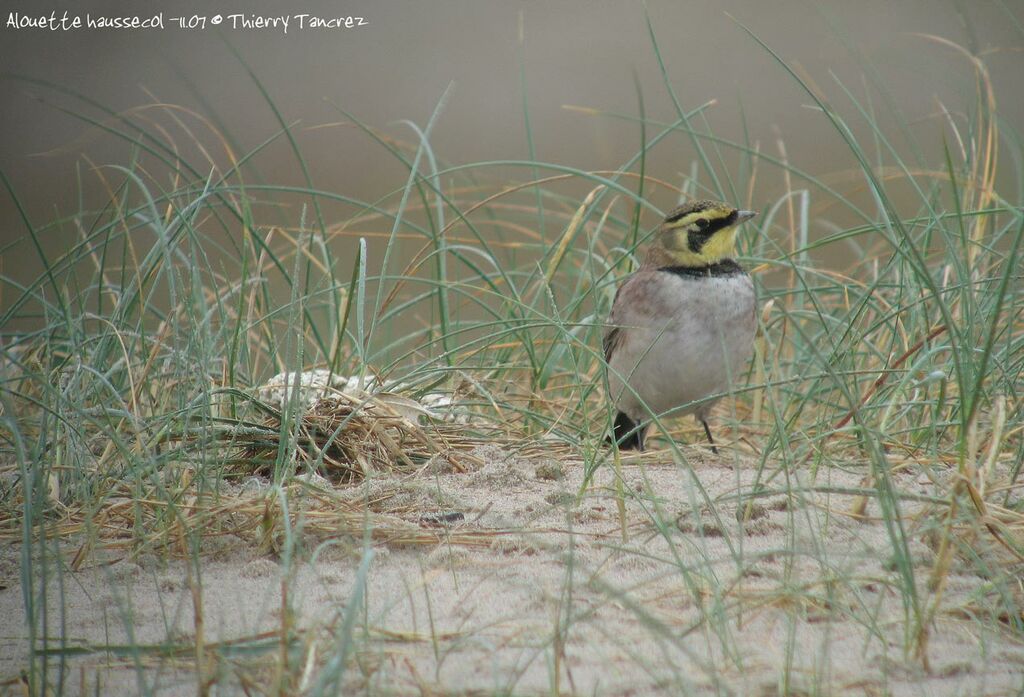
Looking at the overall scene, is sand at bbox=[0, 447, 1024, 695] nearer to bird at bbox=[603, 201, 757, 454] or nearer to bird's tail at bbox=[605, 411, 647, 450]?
bird at bbox=[603, 201, 757, 454]

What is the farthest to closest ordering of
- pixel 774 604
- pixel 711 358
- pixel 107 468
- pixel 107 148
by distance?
pixel 107 148 < pixel 711 358 < pixel 107 468 < pixel 774 604

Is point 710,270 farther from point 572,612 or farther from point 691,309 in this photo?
point 572,612

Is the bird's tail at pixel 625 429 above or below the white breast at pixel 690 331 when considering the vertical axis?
below

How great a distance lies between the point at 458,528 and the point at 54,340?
189cm

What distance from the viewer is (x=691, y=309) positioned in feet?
14.7

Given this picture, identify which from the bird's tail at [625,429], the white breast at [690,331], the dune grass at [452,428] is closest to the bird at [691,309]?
the white breast at [690,331]

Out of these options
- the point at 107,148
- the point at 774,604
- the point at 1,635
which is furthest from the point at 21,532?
the point at 107,148

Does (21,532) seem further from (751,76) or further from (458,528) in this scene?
(751,76)

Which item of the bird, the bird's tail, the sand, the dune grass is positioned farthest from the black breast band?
the sand

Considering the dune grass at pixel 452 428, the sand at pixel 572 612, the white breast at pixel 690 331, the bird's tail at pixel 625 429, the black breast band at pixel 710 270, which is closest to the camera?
the sand at pixel 572 612

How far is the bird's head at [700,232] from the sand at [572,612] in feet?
5.39

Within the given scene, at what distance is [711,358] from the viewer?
177 inches

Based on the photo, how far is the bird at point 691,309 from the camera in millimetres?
4441

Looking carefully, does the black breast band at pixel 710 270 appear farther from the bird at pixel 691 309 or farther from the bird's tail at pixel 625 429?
the bird's tail at pixel 625 429
